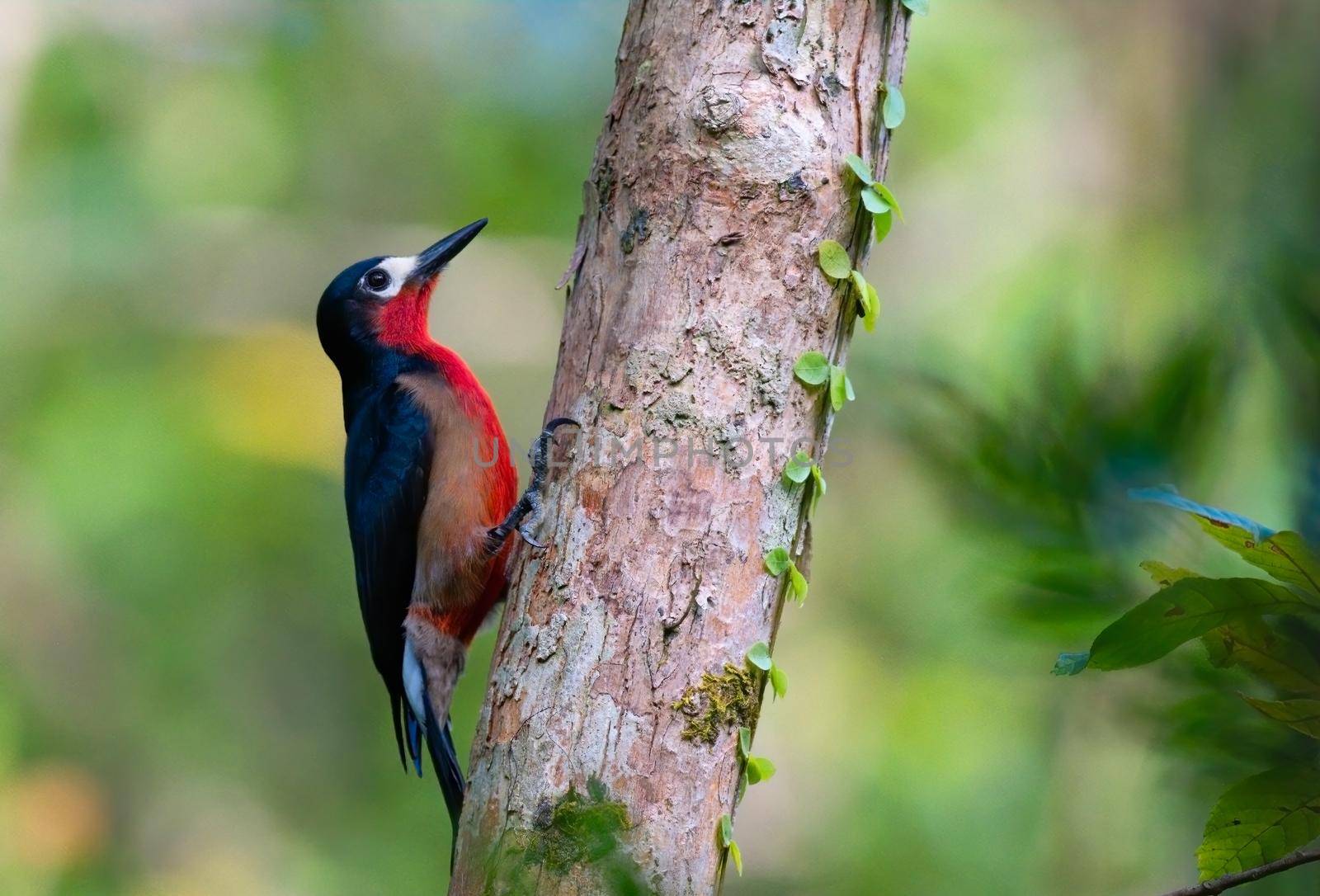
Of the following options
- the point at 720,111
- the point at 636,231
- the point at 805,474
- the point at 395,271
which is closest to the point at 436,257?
the point at 395,271

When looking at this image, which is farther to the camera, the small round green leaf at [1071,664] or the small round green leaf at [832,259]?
the small round green leaf at [832,259]

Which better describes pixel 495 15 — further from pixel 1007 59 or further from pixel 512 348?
pixel 1007 59

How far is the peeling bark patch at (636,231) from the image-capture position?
101 inches

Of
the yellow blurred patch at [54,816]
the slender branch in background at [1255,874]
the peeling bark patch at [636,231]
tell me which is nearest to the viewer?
the slender branch in background at [1255,874]

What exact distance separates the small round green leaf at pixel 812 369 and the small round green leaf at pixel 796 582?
0.40 meters

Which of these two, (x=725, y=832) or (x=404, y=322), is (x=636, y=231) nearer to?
(x=725, y=832)

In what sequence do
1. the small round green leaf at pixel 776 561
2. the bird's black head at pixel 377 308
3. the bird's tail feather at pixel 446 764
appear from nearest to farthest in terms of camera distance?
the small round green leaf at pixel 776 561, the bird's tail feather at pixel 446 764, the bird's black head at pixel 377 308

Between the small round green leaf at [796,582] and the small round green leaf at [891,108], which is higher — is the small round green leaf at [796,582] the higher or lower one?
the lower one

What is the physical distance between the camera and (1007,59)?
7.70 metres

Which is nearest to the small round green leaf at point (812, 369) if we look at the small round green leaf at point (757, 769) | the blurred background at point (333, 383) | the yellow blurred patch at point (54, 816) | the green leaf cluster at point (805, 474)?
the green leaf cluster at point (805, 474)

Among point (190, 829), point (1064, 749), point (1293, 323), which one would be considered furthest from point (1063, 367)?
point (190, 829)

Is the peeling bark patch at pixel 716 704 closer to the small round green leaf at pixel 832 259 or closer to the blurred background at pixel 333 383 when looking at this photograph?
the small round green leaf at pixel 832 259

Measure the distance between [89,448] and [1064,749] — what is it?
6264 mm

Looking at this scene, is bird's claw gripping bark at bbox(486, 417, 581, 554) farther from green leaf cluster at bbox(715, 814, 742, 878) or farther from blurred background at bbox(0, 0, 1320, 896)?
blurred background at bbox(0, 0, 1320, 896)
